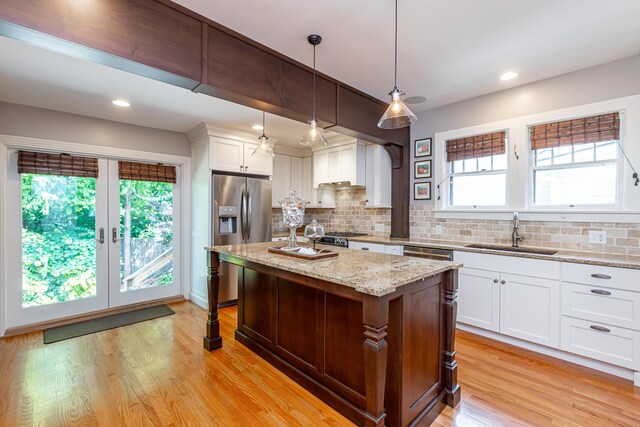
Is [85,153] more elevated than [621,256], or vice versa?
[85,153]

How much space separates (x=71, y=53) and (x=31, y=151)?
2474mm

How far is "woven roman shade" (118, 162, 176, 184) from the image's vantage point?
12.5ft

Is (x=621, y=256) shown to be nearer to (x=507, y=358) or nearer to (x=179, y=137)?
(x=507, y=358)

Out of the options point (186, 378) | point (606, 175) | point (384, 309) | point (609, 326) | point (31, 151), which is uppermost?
point (31, 151)

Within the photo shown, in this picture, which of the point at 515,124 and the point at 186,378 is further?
the point at 515,124

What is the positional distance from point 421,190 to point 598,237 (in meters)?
1.80

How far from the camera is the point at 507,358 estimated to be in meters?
2.57

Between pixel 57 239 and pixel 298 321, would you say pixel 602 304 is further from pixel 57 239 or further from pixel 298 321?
pixel 57 239

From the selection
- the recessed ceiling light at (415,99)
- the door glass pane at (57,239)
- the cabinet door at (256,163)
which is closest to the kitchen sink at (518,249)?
the recessed ceiling light at (415,99)

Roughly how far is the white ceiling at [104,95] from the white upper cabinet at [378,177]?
1.07 m

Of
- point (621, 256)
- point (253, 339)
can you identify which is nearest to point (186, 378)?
point (253, 339)

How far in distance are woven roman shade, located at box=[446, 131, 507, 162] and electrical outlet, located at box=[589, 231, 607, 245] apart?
1.14 metres

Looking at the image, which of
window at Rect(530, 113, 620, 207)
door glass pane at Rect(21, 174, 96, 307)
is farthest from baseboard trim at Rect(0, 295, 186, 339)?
window at Rect(530, 113, 620, 207)

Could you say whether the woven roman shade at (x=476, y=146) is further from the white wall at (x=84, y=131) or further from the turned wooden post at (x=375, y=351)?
the white wall at (x=84, y=131)
